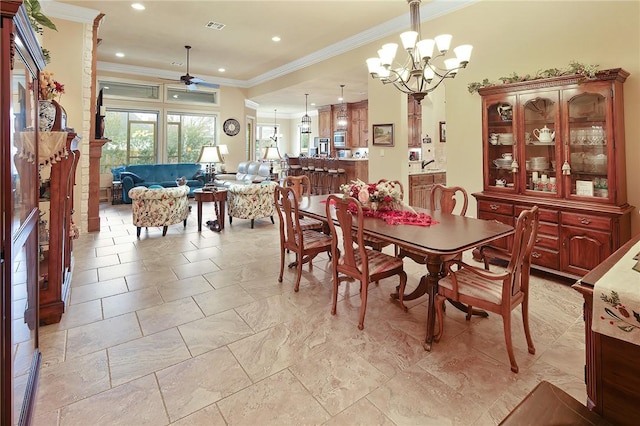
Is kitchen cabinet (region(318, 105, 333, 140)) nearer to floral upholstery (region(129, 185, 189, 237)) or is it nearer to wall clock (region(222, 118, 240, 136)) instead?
wall clock (region(222, 118, 240, 136))

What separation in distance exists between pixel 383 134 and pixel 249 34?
288 cm

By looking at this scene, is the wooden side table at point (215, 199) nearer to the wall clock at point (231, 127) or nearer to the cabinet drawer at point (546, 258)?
the cabinet drawer at point (546, 258)

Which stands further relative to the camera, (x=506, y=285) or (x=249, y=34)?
(x=249, y=34)

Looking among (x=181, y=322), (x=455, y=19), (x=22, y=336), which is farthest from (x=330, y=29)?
(x=22, y=336)

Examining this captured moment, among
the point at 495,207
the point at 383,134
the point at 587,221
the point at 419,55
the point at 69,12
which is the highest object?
the point at 69,12

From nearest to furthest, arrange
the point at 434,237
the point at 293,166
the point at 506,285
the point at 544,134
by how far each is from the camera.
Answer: the point at 506,285, the point at 434,237, the point at 544,134, the point at 293,166

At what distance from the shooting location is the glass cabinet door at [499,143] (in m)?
3.84

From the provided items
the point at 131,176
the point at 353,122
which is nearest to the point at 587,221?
the point at 353,122

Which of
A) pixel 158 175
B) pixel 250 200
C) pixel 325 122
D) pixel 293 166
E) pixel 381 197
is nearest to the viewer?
pixel 381 197

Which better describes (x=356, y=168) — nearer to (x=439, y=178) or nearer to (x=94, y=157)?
(x=439, y=178)

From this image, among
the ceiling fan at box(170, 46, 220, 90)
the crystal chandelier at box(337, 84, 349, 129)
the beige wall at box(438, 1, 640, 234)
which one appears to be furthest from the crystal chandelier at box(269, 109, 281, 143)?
the beige wall at box(438, 1, 640, 234)

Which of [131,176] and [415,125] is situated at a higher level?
[415,125]

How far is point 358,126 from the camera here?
1080cm

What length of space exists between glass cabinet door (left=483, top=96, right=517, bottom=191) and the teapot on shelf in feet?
0.69
